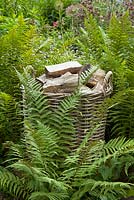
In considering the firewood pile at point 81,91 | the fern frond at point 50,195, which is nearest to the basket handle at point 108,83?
the firewood pile at point 81,91

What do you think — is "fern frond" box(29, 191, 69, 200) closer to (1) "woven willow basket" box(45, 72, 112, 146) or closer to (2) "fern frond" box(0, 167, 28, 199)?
(2) "fern frond" box(0, 167, 28, 199)

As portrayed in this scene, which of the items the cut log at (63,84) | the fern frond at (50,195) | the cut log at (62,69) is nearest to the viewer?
the fern frond at (50,195)

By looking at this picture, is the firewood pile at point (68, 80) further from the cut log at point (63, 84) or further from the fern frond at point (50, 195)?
the fern frond at point (50, 195)

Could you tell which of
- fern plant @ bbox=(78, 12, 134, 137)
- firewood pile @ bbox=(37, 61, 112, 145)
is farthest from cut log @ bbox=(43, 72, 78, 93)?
fern plant @ bbox=(78, 12, 134, 137)

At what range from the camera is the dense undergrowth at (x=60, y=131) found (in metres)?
3.76

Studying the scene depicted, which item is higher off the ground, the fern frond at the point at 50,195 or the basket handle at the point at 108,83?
the basket handle at the point at 108,83

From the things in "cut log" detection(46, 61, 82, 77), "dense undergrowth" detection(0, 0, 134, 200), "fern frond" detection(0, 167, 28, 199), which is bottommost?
"fern frond" detection(0, 167, 28, 199)

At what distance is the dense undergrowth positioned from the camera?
12.3ft

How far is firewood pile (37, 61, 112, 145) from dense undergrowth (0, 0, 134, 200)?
6 centimetres

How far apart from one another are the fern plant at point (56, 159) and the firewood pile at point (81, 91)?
58 mm

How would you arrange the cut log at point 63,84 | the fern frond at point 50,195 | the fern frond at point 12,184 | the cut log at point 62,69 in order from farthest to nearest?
the cut log at point 62,69
the cut log at point 63,84
the fern frond at point 12,184
the fern frond at point 50,195

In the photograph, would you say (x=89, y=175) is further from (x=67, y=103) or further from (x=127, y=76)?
(x=127, y=76)

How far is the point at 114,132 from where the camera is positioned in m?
4.32

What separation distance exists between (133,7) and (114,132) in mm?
3210
